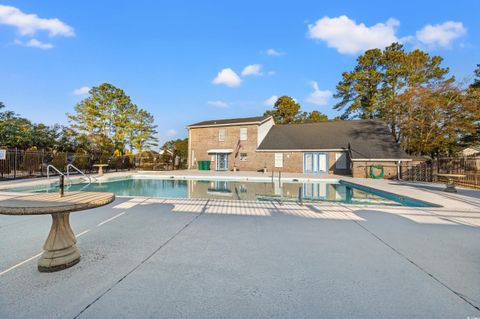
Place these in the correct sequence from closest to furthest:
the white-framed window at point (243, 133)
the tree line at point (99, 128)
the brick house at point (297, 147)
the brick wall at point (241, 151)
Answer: the brick house at point (297, 147) → the tree line at point (99, 128) → the brick wall at point (241, 151) → the white-framed window at point (243, 133)

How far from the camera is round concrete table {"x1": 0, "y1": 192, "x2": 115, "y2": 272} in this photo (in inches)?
89.3

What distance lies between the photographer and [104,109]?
83.0 ft

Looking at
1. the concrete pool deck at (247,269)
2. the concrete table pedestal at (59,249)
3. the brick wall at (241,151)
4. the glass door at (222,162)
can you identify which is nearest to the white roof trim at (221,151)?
the brick wall at (241,151)

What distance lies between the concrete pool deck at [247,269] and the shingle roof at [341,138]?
46.2ft

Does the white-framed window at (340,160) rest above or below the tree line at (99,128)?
below

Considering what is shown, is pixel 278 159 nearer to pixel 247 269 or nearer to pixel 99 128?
pixel 247 269

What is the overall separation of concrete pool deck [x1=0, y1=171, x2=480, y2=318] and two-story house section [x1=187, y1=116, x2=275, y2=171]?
18128 mm

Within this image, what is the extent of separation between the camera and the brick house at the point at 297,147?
57.2 ft

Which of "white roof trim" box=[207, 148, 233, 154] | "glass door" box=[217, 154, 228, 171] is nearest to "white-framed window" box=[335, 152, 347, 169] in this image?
"white roof trim" box=[207, 148, 233, 154]

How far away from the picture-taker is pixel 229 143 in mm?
23891

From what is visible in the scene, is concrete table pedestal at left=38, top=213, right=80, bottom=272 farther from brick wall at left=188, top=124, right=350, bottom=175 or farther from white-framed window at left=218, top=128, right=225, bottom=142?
white-framed window at left=218, top=128, right=225, bottom=142

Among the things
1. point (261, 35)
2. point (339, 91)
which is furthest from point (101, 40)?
point (339, 91)

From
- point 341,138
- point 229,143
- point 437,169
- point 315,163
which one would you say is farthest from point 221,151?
point 437,169

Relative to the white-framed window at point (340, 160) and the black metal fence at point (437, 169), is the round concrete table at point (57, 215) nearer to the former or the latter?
the black metal fence at point (437, 169)
